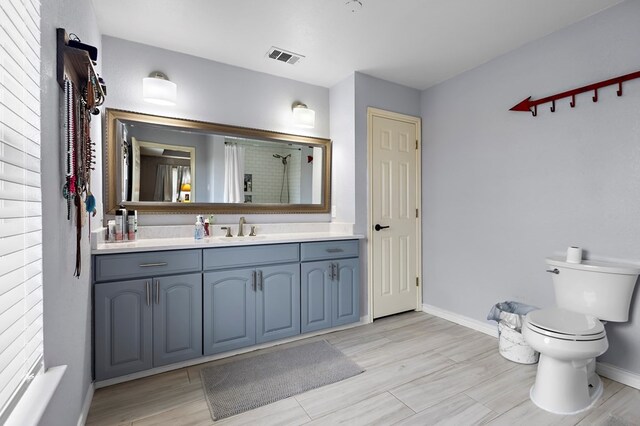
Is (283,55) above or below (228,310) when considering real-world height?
above

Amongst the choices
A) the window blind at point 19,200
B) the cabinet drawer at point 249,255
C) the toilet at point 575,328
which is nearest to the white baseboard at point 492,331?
the toilet at point 575,328

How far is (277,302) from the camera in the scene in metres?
2.53

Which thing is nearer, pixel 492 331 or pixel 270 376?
pixel 270 376

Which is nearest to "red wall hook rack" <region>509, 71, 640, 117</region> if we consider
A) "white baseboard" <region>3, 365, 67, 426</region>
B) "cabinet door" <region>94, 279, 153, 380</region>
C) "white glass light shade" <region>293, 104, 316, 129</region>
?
"white glass light shade" <region>293, 104, 316, 129</region>

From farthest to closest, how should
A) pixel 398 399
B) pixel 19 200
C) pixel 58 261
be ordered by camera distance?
pixel 398 399
pixel 58 261
pixel 19 200

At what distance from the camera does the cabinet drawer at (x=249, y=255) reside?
89.1 inches

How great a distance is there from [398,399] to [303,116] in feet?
8.10

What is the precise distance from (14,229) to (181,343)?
1524mm

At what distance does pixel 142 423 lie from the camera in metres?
1.65

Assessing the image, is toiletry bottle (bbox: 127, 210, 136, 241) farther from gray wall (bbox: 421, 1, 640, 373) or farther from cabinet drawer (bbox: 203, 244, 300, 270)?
gray wall (bbox: 421, 1, 640, 373)

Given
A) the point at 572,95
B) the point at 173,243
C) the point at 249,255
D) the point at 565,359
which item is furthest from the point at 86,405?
the point at 572,95

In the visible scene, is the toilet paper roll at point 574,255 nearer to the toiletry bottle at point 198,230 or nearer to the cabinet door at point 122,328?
the toiletry bottle at point 198,230

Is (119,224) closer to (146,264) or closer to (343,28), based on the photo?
(146,264)

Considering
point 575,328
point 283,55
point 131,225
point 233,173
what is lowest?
point 575,328
